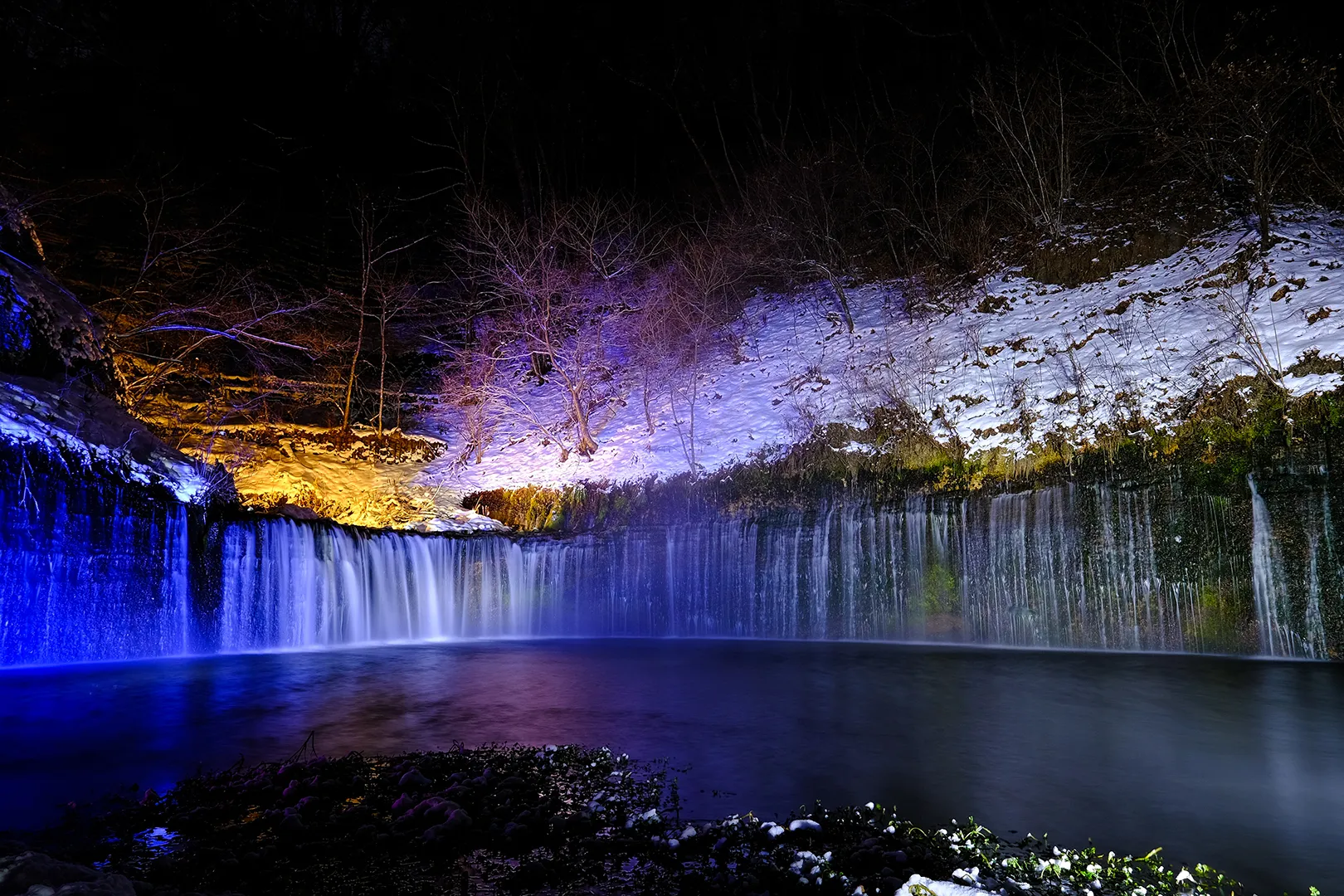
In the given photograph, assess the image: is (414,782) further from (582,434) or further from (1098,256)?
(1098,256)

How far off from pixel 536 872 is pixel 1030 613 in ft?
32.8

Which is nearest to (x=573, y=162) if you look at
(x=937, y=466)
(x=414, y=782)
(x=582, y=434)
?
(x=582, y=434)

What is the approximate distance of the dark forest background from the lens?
17.5 meters

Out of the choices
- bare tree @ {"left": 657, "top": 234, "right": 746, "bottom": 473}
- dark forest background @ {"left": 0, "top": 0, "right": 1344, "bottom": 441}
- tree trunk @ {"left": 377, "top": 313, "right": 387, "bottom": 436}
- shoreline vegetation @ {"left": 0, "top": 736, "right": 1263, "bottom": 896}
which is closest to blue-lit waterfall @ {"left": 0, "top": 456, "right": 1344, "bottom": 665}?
dark forest background @ {"left": 0, "top": 0, "right": 1344, "bottom": 441}

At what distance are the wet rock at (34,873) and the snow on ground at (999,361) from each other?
41.9 feet

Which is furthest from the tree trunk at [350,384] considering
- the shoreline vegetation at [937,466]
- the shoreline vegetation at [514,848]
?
the shoreline vegetation at [514,848]

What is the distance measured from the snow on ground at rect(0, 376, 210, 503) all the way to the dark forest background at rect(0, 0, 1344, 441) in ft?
3.22

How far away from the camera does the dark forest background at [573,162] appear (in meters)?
17.5

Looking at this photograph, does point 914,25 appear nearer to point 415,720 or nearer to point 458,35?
point 458,35

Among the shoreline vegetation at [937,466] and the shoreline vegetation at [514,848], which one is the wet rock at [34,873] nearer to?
the shoreline vegetation at [514,848]

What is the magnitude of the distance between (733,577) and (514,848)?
35.4ft

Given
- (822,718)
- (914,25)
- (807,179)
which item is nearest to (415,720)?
(822,718)

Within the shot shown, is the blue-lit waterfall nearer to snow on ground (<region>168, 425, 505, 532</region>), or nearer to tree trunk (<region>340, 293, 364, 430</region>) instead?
snow on ground (<region>168, 425, 505, 532</region>)

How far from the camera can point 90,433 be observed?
1112 cm
